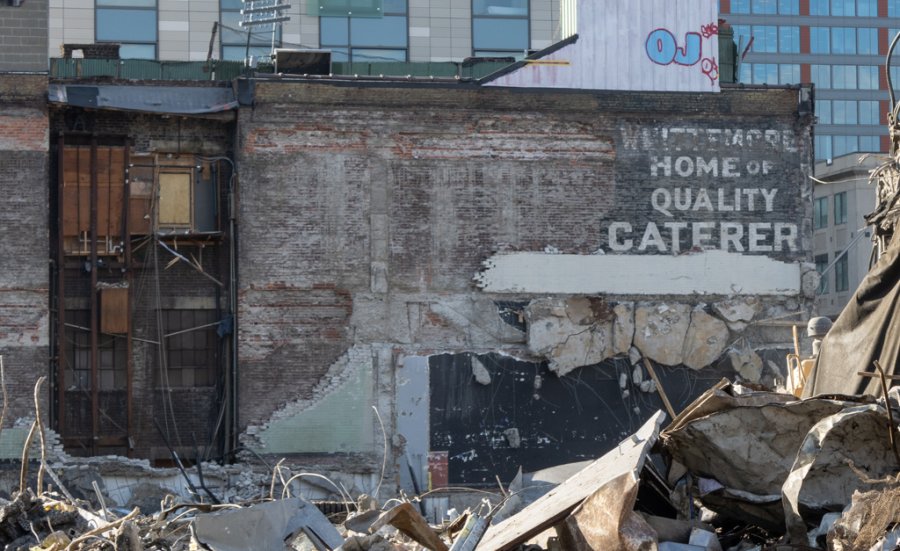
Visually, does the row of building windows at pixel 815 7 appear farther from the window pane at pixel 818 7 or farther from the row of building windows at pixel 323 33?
the row of building windows at pixel 323 33

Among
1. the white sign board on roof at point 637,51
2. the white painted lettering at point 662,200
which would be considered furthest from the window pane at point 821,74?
the white painted lettering at point 662,200

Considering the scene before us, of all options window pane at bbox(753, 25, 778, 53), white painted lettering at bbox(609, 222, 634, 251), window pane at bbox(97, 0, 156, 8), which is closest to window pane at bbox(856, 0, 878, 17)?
window pane at bbox(753, 25, 778, 53)

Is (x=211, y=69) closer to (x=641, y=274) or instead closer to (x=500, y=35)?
(x=641, y=274)

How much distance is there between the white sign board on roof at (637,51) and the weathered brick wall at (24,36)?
9.27m

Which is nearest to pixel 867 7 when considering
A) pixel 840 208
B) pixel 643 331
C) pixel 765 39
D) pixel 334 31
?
pixel 765 39

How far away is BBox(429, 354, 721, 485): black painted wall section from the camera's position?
26.8 metres

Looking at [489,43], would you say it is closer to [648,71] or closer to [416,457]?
[648,71]

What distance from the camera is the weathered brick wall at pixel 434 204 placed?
88.4 ft

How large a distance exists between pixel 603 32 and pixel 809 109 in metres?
4.29

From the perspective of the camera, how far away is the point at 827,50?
81312 millimetres

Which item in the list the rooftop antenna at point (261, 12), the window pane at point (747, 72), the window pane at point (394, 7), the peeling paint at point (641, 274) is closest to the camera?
the peeling paint at point (641, 274)

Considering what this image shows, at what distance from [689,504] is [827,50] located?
75308mm

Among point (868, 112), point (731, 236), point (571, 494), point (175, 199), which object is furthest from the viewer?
point (868, 112)

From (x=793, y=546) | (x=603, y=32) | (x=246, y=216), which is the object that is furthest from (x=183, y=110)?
(x=793, y=546)
